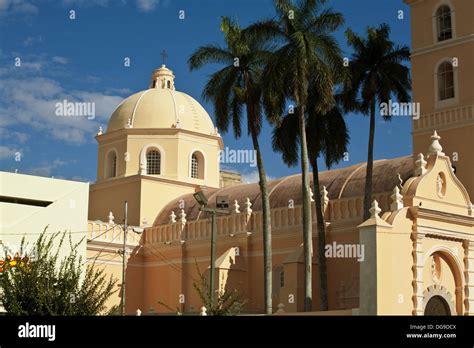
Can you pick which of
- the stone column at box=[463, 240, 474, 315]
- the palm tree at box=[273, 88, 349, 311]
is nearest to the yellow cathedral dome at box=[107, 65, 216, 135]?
the palm tree at box=[273, 88, 349, 311]

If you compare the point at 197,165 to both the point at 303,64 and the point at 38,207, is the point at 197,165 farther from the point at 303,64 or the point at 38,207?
the point at 303,64

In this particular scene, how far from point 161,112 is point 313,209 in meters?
18.4

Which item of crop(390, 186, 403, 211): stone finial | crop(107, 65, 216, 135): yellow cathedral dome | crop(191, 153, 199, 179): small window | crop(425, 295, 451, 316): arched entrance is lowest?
crop(425, 295, 451, 316): arched entrance

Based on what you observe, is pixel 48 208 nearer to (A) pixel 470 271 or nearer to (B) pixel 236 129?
(B) pixel 236 129

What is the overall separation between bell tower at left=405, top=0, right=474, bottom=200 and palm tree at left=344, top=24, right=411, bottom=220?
2.71ft

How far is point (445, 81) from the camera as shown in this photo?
37406 millimetres

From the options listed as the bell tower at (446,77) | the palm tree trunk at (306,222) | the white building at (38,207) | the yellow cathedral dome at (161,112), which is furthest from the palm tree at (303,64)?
the yellow cathedral dome at (161,112)

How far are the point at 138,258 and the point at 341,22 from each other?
21.6 m

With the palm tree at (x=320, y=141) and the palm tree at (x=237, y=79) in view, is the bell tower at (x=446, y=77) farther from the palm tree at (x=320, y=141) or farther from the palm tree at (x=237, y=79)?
the palm tree at (x=237, y=79)

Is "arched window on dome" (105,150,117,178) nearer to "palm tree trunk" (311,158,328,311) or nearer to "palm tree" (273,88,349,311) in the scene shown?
"palm tree" (273,88,349,311)

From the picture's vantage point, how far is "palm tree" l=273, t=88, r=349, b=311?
122 feet

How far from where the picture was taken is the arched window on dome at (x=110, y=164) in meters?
56.8
